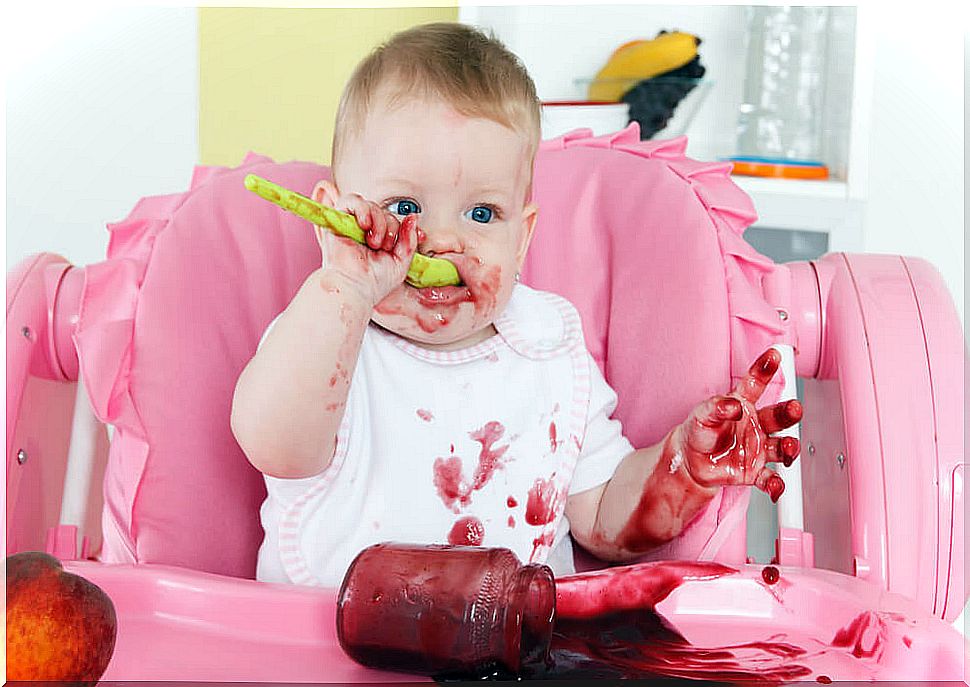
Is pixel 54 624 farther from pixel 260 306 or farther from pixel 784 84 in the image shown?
pixel 784 84

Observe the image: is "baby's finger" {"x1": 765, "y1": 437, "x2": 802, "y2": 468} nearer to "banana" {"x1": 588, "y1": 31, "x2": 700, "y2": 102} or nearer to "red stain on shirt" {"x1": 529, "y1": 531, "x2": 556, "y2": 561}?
"red stain on shirt" {"x1": 529, "y1": 531, "x2": 556, "y2": 561}

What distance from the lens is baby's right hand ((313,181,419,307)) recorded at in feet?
1.95

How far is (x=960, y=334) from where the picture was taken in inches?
29.5

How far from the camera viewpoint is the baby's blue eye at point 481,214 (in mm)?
692

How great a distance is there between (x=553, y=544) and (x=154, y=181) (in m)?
0.71


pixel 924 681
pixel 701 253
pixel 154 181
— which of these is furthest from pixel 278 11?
pixel 924 681

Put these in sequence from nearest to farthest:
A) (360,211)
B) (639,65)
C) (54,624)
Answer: (54,624)
(360,211)
(639,65)

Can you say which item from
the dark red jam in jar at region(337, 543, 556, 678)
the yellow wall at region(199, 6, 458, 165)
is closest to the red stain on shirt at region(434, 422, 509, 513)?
the dark red jam in jar at region(337, 543, 556, 678)

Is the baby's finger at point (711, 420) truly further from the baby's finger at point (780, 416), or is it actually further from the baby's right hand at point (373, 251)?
the baby's right hand at point (373, 251)

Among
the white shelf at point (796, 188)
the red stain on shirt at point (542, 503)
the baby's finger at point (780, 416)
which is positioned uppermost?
the white shelf at point (796, 188)

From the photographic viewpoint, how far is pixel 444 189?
67 cm

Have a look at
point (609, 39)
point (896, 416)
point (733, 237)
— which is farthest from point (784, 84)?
point (896, 416)

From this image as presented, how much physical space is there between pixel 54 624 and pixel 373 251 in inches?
9.5

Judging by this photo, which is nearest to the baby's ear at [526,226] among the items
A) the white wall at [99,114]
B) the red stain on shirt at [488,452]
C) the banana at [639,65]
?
the red stain on shirt at [488,452]
